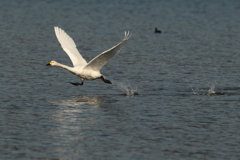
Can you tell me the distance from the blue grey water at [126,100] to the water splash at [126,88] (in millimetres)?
37

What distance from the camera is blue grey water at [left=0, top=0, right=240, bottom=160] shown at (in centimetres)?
1046

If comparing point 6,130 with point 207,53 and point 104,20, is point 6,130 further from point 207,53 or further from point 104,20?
point 104,20

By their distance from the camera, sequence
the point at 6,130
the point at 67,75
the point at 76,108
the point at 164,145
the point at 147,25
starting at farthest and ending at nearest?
the point at 147,25, the point at 67,75, the point at 76,108, the point at 6,130, the point at 164,145

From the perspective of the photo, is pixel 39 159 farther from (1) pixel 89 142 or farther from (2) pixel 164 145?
A: (2) pixel 164 145

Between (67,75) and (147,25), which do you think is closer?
(67,75)

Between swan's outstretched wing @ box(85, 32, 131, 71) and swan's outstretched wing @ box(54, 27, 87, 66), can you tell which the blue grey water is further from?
swan's outstretched wing @ box(54, 27, 87, 66)

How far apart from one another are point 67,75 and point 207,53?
8454mm

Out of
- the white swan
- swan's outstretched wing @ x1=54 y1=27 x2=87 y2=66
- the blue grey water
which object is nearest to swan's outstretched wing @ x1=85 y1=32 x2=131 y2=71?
the white swan

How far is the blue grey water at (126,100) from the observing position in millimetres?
10461

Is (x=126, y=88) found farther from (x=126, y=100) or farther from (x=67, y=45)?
(x=67, y=45)

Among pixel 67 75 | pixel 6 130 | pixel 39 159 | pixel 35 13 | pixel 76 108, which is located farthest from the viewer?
pixel 35 13

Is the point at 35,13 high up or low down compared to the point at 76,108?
up

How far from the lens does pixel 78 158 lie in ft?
31.8

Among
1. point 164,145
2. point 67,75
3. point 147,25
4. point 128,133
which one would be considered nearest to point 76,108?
point 128,133
